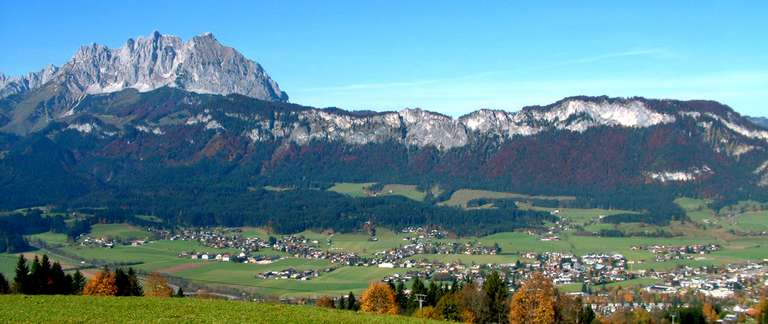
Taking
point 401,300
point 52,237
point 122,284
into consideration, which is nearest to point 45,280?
point 122,284

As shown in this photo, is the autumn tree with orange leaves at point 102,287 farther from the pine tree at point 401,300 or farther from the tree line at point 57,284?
the pine tree at point 401,300

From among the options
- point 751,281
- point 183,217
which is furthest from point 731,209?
point 183,217

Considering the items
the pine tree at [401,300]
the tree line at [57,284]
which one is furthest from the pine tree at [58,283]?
the pine tree at [401,300]

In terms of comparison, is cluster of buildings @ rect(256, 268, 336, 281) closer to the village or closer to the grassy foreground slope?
the village

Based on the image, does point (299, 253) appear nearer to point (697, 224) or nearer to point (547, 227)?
point (547, 227)

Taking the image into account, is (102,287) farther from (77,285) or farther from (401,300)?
(401,300)

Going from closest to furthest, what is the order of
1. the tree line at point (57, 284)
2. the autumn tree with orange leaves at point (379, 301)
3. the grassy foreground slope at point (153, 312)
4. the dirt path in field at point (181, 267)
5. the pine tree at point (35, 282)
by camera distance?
the grassy foreground slope at point (153, 312) < the tree line at point (57, 284) < the pine tree at point (35, 282) < the autumn tree with orange leaves at point (379, 301) < the dirt path in field at point (181, 267)
